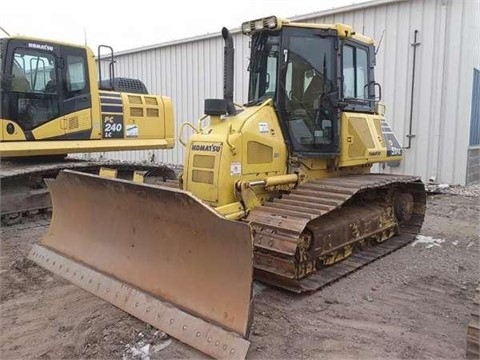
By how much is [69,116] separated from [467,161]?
749cm

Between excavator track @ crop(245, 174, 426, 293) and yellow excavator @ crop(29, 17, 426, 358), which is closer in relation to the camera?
yellow excavator @ crop(29, 17, 426, 358)

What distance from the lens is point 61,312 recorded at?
354 cm

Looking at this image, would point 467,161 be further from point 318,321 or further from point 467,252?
point 318,321

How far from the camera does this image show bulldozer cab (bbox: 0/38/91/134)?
20.9 feet

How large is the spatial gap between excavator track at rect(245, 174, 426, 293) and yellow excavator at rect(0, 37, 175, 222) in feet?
13.6

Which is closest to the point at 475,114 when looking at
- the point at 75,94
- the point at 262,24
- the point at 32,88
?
the point at 262,24

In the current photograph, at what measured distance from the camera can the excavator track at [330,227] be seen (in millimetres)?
3674

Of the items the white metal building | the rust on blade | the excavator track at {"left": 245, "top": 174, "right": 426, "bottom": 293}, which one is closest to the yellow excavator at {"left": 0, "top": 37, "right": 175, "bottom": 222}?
the rust on blade

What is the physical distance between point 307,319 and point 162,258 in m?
1.24

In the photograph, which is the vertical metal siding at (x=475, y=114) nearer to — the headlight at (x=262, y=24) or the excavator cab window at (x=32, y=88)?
the headlight at (x=262, y=24)

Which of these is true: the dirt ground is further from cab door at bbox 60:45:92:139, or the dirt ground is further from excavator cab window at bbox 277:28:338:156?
cab door at bbox 60:45:92:139

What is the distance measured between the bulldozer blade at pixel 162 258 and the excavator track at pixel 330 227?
613 millimetres

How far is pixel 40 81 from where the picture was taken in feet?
21.9

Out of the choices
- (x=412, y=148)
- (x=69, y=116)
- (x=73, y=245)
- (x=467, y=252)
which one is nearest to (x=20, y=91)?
(x=69, y=116)
